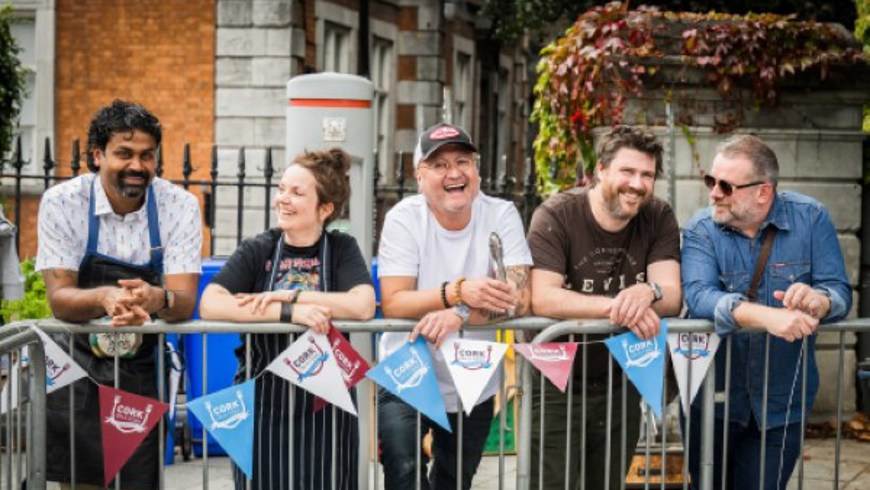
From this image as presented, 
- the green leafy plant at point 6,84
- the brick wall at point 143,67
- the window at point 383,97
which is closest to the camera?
the green leafy plant at point 6,84

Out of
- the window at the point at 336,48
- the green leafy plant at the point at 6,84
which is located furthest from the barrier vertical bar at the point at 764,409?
the window at the point at 336,48

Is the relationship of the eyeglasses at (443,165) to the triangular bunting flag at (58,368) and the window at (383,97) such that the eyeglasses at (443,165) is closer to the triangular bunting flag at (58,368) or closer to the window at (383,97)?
the triangular bunting flag at (58,368)

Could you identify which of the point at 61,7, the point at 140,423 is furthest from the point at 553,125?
the point at 61,7

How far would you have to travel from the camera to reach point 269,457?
6.02m

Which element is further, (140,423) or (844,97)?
(844,97)

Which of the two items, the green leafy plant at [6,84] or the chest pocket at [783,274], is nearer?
the chest pocket at [783,274]

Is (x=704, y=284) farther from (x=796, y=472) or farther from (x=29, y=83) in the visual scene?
(x=29, y=83)

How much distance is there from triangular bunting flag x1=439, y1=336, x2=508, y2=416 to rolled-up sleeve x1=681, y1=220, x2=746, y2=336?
0.77 meters

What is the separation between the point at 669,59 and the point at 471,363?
4112 mm

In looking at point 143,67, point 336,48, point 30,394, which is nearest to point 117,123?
point 30,394

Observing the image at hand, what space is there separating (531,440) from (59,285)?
1.88 meters

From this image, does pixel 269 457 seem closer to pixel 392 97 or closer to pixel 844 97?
pixel 844 97

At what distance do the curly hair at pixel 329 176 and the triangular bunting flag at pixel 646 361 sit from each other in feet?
3.76

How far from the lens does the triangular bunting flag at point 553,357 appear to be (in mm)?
5949
